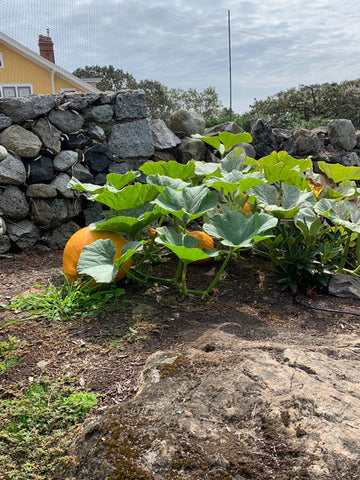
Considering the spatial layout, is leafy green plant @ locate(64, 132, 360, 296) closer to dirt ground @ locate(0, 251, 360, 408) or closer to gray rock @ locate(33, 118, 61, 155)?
dirt ground @ locate(0, 251, 360, 408)

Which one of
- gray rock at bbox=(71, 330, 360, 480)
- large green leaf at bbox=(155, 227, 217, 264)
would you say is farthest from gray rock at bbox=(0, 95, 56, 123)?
gray rock at bbox=(71, 330, 360, 480)

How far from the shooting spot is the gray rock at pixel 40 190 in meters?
3.28

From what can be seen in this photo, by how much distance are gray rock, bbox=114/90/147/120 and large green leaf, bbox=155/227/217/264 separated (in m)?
2.13

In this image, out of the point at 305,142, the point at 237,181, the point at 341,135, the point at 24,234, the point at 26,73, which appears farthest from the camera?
the point at 26,73

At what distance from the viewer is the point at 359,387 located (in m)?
1.31

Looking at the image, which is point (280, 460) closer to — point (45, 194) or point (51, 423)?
point (51, 423)

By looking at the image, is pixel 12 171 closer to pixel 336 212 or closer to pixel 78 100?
pixel 78 100

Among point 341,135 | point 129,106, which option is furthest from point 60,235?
point 341,135

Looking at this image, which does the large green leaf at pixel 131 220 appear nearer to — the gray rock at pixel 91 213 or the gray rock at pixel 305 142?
the gray rock at pixel 91 213

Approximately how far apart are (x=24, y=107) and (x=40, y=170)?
1.63ft

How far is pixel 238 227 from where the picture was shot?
1.90 meters

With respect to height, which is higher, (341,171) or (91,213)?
(341,171)

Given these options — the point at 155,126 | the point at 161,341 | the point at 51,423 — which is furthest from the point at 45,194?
the point at 51,423

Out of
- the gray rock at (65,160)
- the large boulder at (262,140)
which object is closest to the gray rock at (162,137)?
the gray rock at (65,160)
